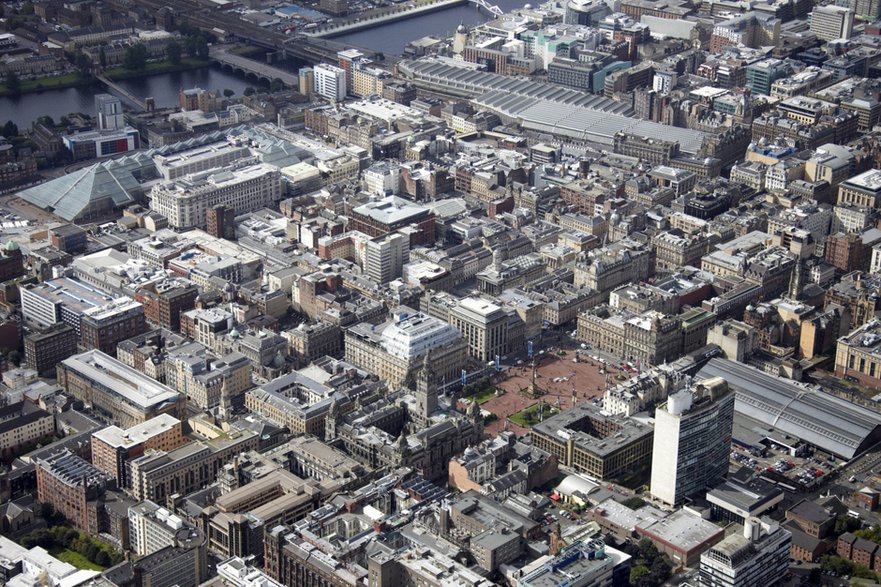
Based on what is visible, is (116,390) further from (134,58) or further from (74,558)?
(134,58)

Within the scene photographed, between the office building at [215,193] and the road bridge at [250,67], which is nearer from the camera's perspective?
the office building at [215,193]

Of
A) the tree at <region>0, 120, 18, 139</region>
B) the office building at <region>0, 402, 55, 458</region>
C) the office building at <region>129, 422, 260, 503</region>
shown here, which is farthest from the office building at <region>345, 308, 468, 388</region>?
the tree at <region>0, 120, 18, 139</region>

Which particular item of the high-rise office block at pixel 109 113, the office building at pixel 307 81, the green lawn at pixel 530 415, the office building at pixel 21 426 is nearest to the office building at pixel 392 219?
the green lawn at pixel 530 415

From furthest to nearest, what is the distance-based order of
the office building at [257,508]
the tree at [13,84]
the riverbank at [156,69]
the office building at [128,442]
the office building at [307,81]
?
the riverbank at [156,69] → the tree at [13,84] → the office building at [307,81] → the office building at [128,442] → the office building at [257,508]

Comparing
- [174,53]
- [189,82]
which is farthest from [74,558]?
[174,53]

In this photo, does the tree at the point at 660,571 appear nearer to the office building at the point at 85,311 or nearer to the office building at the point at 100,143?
the office building at the point at 85,311

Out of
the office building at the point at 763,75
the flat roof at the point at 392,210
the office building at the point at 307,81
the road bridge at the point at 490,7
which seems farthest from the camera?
the road bridge at the point at 490,7

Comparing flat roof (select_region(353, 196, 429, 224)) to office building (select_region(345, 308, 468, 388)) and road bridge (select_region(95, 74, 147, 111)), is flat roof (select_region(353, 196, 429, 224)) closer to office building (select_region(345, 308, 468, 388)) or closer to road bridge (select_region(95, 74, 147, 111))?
office building (select_region(345, 308, 468, 388))
